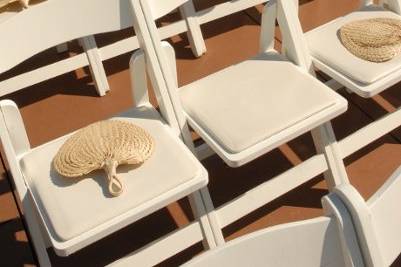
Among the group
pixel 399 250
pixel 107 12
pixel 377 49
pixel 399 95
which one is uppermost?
pixel 107 12

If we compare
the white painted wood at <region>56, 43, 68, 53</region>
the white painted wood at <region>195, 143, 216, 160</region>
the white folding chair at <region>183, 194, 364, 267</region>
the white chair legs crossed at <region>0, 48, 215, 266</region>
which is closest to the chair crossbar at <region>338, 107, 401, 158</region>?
the white painted wood at <region>195, 143, 216, 160</region>

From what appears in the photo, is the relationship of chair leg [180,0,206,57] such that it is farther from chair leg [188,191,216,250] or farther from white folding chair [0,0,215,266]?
chair leg [188,191,216,250]

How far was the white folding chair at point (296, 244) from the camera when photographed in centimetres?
84

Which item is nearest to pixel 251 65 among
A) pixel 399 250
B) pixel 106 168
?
pixel 106 168

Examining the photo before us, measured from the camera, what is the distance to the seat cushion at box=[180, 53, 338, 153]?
A: 1410 millimetres

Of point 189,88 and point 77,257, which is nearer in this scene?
point 189,88

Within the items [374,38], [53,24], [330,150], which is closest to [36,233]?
[53,24]

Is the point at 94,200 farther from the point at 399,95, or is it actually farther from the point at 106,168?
the point at 399,95

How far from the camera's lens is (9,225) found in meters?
1.84

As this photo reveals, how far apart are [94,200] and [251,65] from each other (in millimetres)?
649

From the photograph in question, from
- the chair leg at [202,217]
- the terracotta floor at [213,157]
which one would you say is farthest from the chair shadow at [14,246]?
the chair leg at [202,217]

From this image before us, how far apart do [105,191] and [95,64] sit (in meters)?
1.08

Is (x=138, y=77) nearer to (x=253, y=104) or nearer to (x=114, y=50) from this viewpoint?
(x=253, y=104)

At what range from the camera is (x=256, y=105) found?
147cm
